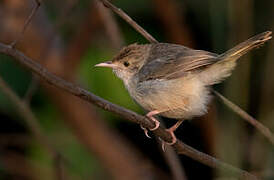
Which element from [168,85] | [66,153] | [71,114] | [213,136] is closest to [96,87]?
[71,114]

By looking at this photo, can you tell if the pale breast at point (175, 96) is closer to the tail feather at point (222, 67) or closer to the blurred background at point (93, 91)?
the tail feather at point (222, 67)

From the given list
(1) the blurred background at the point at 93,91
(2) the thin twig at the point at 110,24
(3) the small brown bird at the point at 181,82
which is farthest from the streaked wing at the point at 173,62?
(1) the blurred background at the point at 93,91

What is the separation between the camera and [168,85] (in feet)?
14.6

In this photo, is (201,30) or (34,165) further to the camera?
(201,30)

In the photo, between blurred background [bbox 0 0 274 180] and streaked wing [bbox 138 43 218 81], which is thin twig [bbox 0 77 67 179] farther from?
streaked wing [bbox 138 43 218 81]

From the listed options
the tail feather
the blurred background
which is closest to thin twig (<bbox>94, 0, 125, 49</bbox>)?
the blurred background

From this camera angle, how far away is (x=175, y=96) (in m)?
4.41

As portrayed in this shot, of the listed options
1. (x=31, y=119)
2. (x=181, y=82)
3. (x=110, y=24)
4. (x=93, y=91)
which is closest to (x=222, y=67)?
(x=181, y=82)

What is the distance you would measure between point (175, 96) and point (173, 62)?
32cm

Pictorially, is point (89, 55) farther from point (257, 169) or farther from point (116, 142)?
point (257, 169)

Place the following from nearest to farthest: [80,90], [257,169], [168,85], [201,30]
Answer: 1. [80,90]
2. [168,85]
3. [257,169]
4. [201,30]

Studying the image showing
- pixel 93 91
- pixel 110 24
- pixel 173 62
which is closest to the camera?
pixel 173 62

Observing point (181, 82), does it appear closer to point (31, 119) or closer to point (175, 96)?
point (175, 96)

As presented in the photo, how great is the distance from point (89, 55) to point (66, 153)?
126cm
